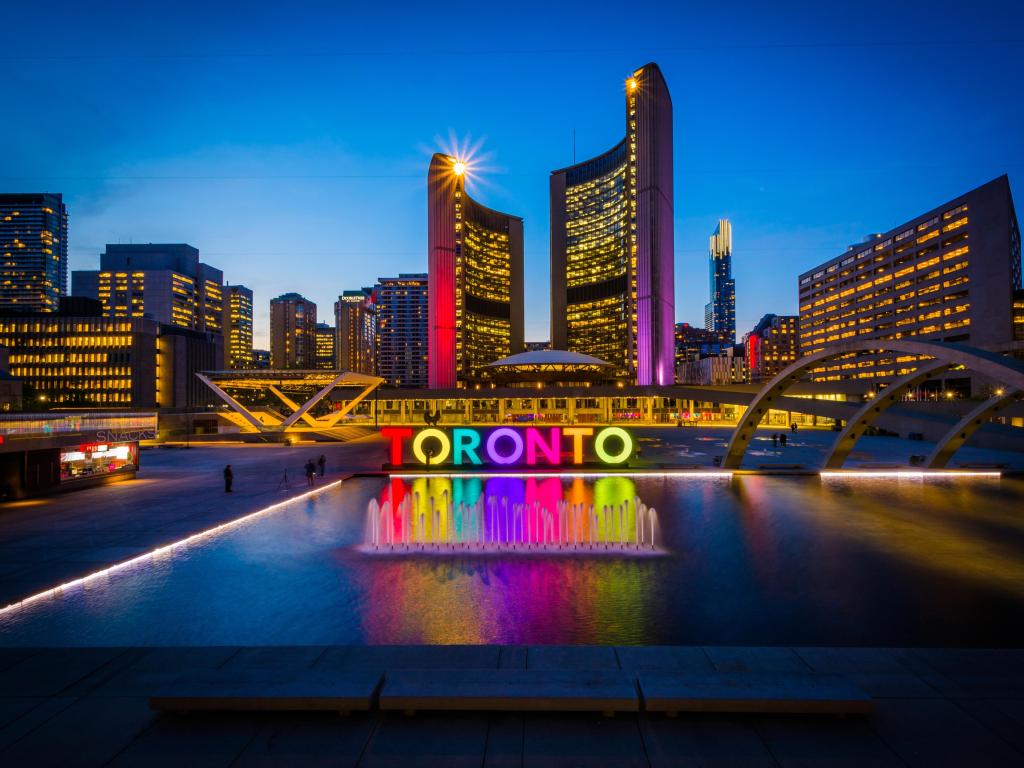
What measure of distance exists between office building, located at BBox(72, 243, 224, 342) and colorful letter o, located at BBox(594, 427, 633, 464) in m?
183

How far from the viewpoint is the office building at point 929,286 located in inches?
2901

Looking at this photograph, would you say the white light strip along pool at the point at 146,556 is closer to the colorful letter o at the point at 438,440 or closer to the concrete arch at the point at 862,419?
the colorful letter o at the point at 438,440

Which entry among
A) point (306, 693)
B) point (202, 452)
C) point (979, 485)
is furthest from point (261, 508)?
point (979, 485)

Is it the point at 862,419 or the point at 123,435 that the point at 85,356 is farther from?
the point at 862,419

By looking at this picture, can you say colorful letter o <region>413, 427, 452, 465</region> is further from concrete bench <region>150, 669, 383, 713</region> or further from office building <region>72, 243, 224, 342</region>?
office building <region>72, 243, 224, 342</region>

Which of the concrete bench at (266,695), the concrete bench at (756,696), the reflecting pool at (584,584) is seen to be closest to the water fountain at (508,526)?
the reflecting pool at (584,584)

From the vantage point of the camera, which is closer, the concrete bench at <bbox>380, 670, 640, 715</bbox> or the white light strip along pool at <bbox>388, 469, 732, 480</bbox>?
the concrete bench at <bbox>380, 670, 640, 715</bbox>

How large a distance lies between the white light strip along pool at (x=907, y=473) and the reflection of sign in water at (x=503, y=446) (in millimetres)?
10664

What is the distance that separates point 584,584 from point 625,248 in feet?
362

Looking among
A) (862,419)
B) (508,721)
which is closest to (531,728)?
(508,721)

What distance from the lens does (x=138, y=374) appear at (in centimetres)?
11244

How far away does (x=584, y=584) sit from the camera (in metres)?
10.5

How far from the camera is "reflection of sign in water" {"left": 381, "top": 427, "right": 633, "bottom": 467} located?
2616 cm

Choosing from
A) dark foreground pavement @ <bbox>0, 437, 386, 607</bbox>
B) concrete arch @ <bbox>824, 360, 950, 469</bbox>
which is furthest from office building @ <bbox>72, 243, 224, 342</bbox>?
concrete arch @ <bbox>824, 360, 950, 469</bbox>
